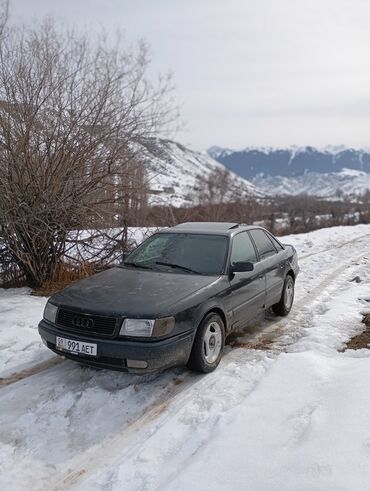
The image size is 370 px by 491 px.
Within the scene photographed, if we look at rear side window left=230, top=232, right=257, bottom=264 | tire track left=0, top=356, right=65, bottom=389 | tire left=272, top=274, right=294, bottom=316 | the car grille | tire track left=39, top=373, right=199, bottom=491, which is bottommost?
tire track left=39, top=373, right=199, bottom=491

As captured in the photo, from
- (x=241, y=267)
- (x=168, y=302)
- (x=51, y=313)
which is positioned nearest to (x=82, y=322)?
(x=51, y=313)

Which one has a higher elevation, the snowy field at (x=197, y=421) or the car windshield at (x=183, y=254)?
the car windshield at (x=183, y=254)

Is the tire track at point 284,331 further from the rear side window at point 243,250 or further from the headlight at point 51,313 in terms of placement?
the headlight at point 51,313

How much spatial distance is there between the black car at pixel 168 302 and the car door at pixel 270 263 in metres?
0.02

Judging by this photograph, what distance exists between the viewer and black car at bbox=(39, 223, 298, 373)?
3820 mm

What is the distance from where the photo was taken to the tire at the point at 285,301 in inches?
250

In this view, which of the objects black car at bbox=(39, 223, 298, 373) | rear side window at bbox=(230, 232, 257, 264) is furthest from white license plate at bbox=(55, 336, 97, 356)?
rear side window at bbox=(230, 232, 257, 264)

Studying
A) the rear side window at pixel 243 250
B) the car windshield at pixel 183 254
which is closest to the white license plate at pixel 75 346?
the car windshield at pixel 183 254

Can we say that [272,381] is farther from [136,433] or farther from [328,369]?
[136,433]

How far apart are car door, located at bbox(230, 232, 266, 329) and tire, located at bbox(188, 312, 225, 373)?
40 cm

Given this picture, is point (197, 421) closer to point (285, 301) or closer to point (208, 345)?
point (208, 345)

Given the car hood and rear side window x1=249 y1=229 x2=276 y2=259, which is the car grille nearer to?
the car hood

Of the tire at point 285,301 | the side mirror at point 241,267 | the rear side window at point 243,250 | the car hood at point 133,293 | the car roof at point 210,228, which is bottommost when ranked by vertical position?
the tire at point 285,301

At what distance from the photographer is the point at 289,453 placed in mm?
2930
